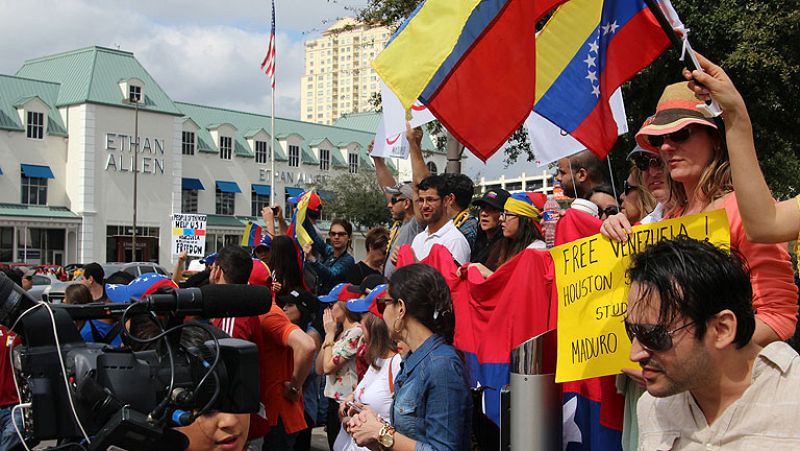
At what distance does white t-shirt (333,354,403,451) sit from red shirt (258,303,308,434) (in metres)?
0.44

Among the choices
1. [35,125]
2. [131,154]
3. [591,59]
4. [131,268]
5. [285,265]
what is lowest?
[131,268]

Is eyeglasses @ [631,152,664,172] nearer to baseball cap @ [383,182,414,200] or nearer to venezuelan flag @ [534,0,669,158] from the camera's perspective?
venezuelan flag @ [534,0,669,158]

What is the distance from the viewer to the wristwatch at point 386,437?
3.68 meters

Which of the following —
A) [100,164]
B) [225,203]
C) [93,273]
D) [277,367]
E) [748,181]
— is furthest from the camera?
[225,203]

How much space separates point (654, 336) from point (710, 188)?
3.60ft

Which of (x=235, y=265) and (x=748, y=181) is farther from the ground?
(x=748, y=181)

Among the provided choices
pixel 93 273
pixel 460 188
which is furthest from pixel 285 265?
pixel 93 273

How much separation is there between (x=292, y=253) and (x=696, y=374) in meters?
5.09

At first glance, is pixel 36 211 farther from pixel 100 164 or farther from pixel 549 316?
pixel 549 316

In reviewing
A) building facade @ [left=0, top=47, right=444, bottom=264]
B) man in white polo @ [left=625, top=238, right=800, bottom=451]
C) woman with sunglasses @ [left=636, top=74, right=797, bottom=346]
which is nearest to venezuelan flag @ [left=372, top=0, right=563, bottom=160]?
woman with sunglasses @ [left=636, top=74, right=797, bottom=346]

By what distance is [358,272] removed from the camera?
28.8ft

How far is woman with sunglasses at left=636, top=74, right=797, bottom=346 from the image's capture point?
2.88 m

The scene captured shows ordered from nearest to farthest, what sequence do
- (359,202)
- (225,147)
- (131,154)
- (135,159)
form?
(135,159) < (131,154) < (359,202) < (225,147)

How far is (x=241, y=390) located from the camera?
2.62 meters
